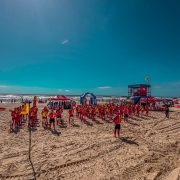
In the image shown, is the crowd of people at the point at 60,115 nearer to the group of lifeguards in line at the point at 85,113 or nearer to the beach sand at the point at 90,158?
the group of lifeguards in line at the point at 85,113

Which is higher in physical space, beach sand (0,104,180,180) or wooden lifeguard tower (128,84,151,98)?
wooden lifeguard tower (128,84,151,98)

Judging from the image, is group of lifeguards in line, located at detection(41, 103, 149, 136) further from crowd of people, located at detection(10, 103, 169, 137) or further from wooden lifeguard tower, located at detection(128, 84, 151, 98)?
wooden lifeguard tower, located at detection(128, 84, 151, 98)

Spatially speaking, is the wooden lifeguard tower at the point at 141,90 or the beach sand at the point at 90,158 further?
the wooden lifeguard tower at the point at 141,90

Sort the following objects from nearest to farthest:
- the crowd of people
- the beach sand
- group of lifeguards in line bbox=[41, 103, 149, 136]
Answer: the beach sand
the crowd of people
group of lifeguards in line bbox=[41, 103, 149, 136]

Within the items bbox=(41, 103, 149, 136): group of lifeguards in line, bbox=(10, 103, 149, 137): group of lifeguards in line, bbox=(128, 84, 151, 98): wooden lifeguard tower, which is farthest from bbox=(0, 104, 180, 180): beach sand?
bbox=(128, 84, 151, 98): wooden lifeguard tower

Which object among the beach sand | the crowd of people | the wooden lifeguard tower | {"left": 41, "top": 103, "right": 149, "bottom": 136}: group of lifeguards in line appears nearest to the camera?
the beach sand

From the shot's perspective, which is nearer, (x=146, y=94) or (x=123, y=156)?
(x=123, y=156)

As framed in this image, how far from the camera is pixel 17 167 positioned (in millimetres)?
4871

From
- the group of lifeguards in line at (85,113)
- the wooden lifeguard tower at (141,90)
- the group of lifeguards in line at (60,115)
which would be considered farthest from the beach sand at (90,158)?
the wooden lifeguard tower at (141,90)

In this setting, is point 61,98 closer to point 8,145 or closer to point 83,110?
point 83,110

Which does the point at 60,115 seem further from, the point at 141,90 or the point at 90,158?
the point at 141,90

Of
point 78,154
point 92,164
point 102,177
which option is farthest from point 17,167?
point 102,177

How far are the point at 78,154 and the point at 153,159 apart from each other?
3121mm

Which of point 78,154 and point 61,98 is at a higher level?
point 61,98
